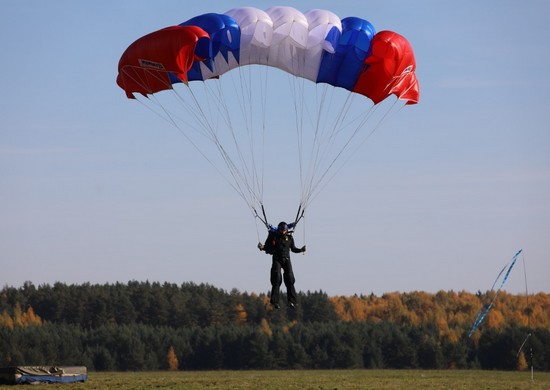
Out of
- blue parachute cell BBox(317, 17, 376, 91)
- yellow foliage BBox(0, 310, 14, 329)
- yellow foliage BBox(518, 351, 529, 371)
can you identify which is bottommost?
yellow foliage BBox(518, 351, 529, 371)

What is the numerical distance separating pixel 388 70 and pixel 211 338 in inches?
2669

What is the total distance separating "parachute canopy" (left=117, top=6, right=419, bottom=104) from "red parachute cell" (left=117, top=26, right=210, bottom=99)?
2cm

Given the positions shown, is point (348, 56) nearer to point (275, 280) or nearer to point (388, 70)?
point (388, 70)

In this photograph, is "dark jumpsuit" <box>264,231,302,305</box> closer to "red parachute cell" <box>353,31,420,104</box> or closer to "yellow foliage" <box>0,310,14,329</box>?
"red parachute cell" <box>353,31,420,104</box>

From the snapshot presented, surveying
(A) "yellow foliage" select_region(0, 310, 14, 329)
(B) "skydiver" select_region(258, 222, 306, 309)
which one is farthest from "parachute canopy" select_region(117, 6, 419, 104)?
(A) "yellow foliage" select_region(0, 310, 14, 329)

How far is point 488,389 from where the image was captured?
104ft

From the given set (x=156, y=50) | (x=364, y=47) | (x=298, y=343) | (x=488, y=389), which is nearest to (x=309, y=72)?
(x=364, y=47)

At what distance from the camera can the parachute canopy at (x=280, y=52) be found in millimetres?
27594

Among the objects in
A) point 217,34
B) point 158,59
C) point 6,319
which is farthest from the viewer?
point 6,319

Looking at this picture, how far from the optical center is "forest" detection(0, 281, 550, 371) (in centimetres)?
8938

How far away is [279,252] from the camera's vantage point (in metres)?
26.2

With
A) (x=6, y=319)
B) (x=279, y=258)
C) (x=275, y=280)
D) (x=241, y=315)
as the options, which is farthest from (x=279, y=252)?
(x=6, y=319)

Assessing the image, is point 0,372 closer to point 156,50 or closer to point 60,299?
point 156,50

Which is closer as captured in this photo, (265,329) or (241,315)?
(265,329)
